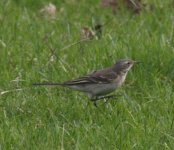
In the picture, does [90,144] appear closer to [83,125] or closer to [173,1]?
[83,125]

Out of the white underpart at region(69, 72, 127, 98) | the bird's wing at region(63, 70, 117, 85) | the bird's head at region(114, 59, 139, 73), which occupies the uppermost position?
the bird's head at region(114, 59, 139, 73)

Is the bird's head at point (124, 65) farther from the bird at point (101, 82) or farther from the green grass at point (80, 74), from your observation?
the green grass at point (80, 74)

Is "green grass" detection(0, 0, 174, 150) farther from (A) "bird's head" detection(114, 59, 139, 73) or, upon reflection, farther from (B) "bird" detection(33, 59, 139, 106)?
(A) "bird's head" detection(114, 59, 139, 73)

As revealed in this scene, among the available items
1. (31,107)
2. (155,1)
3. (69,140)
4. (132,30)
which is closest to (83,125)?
(69,140)

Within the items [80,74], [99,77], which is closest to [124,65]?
[99,77]

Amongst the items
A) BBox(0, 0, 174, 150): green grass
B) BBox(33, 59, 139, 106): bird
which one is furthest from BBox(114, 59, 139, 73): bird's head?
BBox(0, 0, 174, 150): green grass
